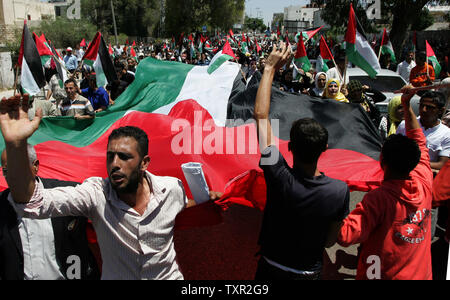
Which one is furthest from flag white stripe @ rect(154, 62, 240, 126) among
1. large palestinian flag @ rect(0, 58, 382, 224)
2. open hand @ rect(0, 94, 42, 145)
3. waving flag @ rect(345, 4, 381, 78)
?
open hand @ rect(0, 94, 42, 145)

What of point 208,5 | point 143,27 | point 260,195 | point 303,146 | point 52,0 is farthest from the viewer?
Result: point 52,0

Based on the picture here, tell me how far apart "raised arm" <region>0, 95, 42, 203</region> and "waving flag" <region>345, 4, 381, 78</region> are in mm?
4576

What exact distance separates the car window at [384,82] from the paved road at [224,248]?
5641 mm

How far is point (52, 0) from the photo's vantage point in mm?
68438

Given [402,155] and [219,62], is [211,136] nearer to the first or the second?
[402,155]

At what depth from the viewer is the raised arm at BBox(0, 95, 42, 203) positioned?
61.9 inches

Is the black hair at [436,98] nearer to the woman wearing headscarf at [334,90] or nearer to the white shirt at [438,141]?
the white shirt at [438,141]

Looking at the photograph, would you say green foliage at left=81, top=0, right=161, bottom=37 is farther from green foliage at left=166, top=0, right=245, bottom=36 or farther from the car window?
the car window

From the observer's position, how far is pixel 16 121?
1.61 metres

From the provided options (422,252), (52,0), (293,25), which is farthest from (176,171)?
(52,0)

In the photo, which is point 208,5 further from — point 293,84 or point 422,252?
point 422,252

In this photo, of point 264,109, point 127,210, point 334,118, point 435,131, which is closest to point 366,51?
point 334,118

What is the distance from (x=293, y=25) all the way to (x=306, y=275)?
41.9 meters

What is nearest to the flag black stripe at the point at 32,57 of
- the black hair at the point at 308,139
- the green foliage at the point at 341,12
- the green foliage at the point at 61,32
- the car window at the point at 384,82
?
the black hair at the point at 308,139
